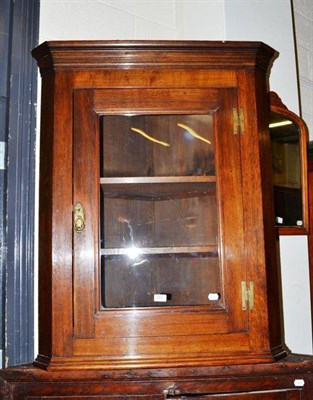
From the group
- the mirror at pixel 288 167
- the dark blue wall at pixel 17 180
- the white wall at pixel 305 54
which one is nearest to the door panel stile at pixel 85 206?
the dark blue wall at pixel 17 180

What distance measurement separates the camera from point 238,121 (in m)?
1.18

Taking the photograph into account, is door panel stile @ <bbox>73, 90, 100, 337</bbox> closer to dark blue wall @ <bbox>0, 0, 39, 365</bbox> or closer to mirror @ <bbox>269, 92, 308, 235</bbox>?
dark blue wall @ <bbox>0, 0, 39, 365</bbox>

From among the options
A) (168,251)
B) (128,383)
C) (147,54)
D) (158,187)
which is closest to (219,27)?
(147,54)

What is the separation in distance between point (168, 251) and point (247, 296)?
21cm

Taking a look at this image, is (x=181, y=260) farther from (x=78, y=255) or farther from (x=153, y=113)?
(x=153, y=113)

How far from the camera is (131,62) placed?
1.17 m

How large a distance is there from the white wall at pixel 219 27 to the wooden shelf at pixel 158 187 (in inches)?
17.9

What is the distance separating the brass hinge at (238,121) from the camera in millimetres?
1174

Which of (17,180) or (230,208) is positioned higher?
(17,180)

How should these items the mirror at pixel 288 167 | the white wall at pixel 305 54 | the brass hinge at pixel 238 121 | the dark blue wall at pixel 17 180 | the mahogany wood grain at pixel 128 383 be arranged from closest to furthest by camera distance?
the mahogany wood grain at pixel 128 383 → the brass hinge at pixel 238 121 → the dark blue wall at pixel 17 180 → the mirror at pixel 288 167 → the white wall at pixel 305 54

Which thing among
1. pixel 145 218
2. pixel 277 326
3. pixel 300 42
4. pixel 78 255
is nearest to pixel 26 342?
pixel 78 255

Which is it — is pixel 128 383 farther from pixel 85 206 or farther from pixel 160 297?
pixel 85 206

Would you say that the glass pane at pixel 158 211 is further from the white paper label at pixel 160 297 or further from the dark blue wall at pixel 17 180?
the dark blue wall at pixel 17 180

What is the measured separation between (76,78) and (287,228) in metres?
0.73
